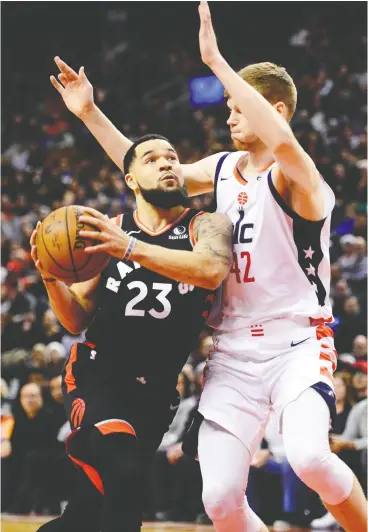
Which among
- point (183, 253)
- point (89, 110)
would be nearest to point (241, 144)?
point (183, 253)

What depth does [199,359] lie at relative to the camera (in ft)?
Answer: 35.2

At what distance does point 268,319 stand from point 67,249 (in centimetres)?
111

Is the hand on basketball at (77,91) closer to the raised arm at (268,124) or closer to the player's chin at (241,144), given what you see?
the player's chin at (241,144)

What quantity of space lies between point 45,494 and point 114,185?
808cm

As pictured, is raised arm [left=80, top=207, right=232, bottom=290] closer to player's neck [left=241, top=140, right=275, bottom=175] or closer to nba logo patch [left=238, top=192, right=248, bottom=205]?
nba logo patch [left=238, top=192, right=248, bottom=205]

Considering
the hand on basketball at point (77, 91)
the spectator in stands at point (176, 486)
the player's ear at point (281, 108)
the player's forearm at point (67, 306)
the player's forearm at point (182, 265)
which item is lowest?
the spectator in stands at point (176, 486)

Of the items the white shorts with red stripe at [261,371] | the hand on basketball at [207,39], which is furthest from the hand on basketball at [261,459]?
the hand on basketball at [207,39]

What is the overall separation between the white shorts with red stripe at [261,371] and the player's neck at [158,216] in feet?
2.36

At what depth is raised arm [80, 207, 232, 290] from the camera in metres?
4.14

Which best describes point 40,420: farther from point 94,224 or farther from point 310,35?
point 310,35

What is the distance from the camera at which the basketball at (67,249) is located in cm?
426

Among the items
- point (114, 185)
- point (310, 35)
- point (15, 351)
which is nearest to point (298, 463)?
point (15, 351)

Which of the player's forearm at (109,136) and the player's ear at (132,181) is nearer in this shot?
the player's ear at (132,181)

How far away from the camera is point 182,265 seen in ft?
14.0
